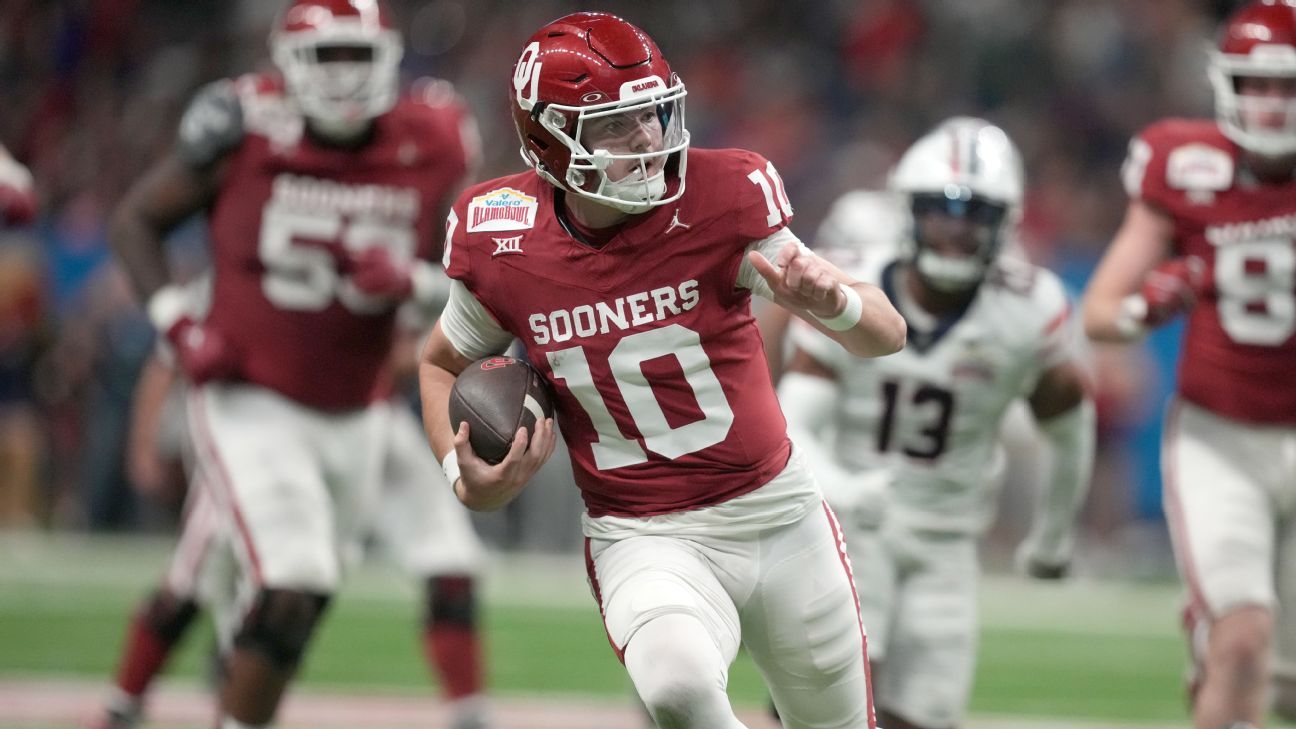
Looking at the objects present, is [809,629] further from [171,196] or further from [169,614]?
[169,614]

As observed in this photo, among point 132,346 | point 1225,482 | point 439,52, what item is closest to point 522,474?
point 1225,482

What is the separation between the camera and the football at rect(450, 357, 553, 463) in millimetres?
3600

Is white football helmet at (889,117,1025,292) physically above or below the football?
below

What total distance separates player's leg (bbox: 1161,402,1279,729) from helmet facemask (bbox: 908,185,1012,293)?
0.84 meters

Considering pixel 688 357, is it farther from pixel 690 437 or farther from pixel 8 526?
pixel 8 526

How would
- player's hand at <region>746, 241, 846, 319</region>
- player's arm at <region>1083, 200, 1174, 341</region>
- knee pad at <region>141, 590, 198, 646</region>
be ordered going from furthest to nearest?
knee pad at <region>141, 590, 198, 646</region>
player's arm at <region>1083, 200, 1174, 341</region>
player's hand at <region>746, 241, 846, 319</region>

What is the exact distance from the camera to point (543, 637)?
902cm

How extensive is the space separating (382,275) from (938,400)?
170cm

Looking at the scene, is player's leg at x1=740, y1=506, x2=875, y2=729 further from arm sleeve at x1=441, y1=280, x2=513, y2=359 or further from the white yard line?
the white yard line

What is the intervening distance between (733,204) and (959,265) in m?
1.31

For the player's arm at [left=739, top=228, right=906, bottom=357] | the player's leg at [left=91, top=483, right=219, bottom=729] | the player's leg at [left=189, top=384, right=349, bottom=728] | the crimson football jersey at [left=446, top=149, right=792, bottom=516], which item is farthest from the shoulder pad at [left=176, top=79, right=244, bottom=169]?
the player's arm at [left=739, top=228, right=906, bottom=357]

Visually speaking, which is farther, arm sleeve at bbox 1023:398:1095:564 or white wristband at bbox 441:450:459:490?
arm sleeve at bbox 1023:398:1095:564

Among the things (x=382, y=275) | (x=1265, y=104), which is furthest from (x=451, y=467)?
(x=1265, y=104)

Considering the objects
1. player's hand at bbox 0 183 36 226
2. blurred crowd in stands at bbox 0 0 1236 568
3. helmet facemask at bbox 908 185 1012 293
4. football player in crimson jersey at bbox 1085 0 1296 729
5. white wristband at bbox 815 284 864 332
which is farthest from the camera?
blurred crowd in stands at bbox 0 0 1236 568
